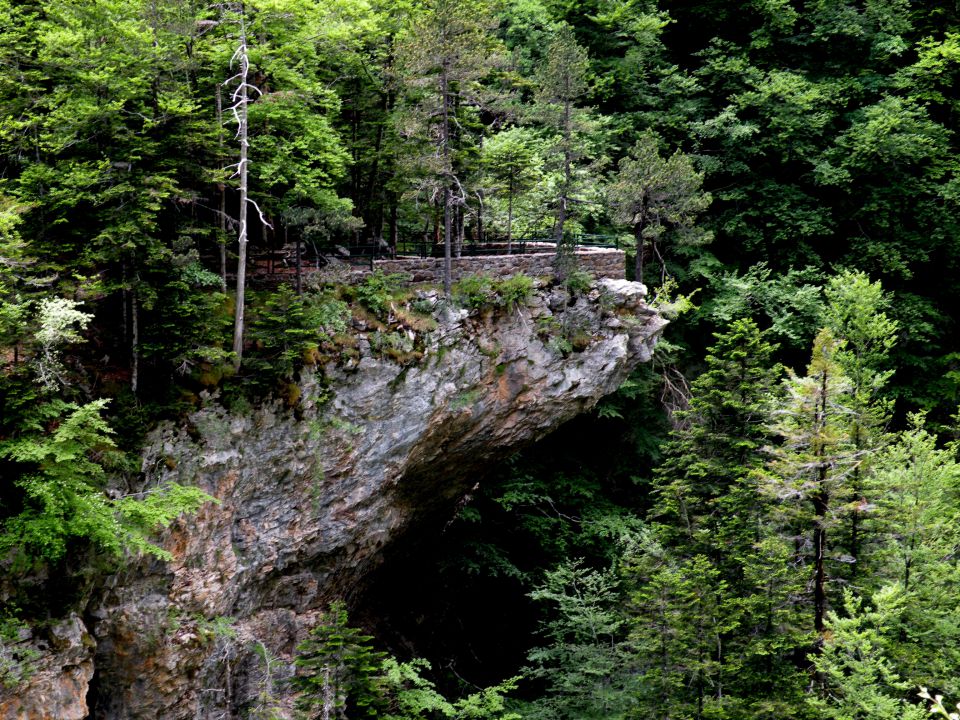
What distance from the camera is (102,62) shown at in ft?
55.1

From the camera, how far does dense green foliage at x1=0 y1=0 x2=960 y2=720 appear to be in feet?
49.8

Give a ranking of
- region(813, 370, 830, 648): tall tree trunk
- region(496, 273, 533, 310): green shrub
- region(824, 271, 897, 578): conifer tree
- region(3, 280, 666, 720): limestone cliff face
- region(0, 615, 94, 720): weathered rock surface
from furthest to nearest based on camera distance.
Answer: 1. region(824, 271, 897, 578): conifer tree
2. region(496, 273, 533, 310): green shrub
3. region(813, 370, 830, 648): tall tree trunk
4. region(3, 280, 666, 720): limestone cliff face
5. region(0, 615, 94, 720): weathered rock surface

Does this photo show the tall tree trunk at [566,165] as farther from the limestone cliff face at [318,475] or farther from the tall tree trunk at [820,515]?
the tall tree trunk at [820,515]

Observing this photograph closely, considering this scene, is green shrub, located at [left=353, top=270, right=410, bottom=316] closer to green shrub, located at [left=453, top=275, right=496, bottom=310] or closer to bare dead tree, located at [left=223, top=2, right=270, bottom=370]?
green shrub, located at [left=453, top=275, right=496, bottom=310]

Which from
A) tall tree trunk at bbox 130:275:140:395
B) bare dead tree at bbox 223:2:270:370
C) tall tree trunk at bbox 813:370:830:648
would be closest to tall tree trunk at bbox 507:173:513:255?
bare dead tree at bbox 223:2:270:370

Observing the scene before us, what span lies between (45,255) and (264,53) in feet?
23.4

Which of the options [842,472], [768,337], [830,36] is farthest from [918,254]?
[842,472]

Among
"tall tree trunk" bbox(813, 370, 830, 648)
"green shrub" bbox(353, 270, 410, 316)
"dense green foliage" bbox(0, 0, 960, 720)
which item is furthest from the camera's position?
"green shrub" bbox(353, 270, 410, 316)

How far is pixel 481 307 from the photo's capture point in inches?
853

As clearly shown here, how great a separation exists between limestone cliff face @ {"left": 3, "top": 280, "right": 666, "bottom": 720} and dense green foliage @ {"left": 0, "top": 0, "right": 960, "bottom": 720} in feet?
2.55

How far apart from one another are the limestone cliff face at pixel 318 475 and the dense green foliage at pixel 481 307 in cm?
78

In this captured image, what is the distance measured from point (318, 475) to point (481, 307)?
6579 mm

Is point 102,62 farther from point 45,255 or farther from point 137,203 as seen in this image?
point 45,255

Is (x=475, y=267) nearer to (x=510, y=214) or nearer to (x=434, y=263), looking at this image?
(x=434, y=263)
